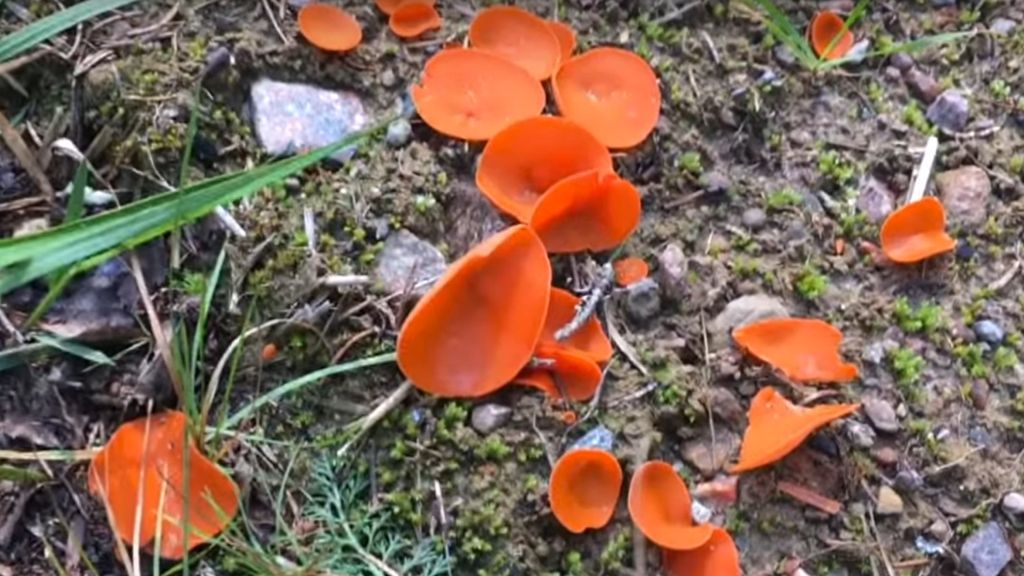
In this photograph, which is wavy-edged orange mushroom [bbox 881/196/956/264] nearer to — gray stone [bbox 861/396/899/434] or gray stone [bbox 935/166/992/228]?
gray stone [bbox 935/166/992/228]

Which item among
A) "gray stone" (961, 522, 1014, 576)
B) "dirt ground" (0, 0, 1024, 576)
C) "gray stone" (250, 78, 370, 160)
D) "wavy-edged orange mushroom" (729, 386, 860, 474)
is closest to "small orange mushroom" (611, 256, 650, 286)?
"dirt ground" (0, 0, 1024, 576)

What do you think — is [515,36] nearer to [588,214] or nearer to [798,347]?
[588,214]

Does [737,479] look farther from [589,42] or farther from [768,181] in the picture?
[589,42]

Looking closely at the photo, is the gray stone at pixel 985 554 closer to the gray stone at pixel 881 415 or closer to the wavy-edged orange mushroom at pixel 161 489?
the gray stone at pixel 881 415

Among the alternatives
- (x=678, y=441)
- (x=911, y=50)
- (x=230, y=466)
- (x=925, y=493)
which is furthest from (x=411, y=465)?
(x=911, y=50)

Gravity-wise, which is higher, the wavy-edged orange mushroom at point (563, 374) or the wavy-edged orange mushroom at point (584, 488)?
the wavy-edged orange mushroom at point (563, 374)

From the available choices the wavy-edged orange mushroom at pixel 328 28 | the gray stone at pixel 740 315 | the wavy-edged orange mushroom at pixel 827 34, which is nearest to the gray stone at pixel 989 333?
the gray stone at pixel 740 315

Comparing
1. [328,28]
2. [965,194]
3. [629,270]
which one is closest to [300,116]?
[328,28]
